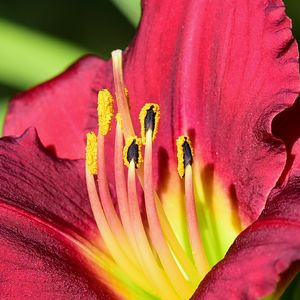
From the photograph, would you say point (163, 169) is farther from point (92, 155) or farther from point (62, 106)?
point (62, 106)

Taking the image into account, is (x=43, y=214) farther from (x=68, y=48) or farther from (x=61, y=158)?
(x=68, y=48)

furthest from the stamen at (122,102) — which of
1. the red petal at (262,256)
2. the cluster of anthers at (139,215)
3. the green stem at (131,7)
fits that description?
the green stem at (131,7)

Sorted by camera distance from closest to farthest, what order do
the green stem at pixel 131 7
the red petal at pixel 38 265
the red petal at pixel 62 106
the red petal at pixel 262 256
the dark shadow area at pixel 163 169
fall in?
1. the red petal at pixel 262 256
2. the red petal at pixel 38 265
3. the dark shadow area at pixel 163 169
4. the red petal at pixel 62 106
5. the green stem at pixel 131 7

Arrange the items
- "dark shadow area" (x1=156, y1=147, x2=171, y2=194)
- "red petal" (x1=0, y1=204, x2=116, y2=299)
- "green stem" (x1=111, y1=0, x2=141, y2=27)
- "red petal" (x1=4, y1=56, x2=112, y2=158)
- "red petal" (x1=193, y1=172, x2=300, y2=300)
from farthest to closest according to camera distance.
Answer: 1. "green stem" (x1=111, y1=0, x2=141, y2=27)
2. "red petal" (x1=4, y1=56, x2=112, y2=158)
3. "dark shadow area" (x1=156, y1=147, x2=171, y2=194)
4. "red petal" (x1=0, y1=204, x2=116, y2=299)
5. "red petal" (x1=193, y1=172, x2=300, y2=300)

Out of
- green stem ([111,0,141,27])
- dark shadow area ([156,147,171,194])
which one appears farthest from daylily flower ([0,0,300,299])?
green stem ([111,0,141,27])

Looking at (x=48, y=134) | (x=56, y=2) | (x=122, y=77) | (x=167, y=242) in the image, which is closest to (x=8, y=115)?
(x=48, y=134)

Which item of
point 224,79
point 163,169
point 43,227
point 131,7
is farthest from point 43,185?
point 131,7

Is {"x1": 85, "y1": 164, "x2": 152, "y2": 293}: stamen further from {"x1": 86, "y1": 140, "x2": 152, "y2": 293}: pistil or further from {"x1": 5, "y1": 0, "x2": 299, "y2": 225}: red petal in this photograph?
{"x1": 5, "y1": 0, "x2": 299, "y2": 225}: red petal

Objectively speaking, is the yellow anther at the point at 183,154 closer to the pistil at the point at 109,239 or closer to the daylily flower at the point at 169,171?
the daylily flower at the point at 169,171
